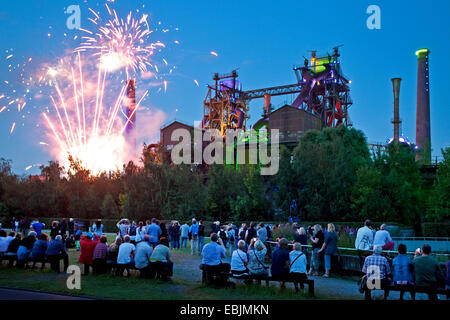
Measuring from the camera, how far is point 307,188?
34750mm

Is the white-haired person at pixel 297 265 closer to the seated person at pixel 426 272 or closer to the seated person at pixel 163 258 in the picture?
the seated person at pixel 426 272

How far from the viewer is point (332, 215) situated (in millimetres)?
34125

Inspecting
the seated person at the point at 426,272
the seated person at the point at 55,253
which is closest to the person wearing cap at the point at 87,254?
the seated person at the point at 55,253

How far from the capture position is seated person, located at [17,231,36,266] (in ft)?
48.0

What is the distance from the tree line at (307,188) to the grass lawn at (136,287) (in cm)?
2224

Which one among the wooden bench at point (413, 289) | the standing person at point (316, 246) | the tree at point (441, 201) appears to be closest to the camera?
the wooden bench at point (413, 289)

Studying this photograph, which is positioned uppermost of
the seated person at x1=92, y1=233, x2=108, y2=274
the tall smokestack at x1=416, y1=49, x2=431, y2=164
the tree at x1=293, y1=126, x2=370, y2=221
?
the tall smokestack at x1=416, y1=49, x2=431, y2=164

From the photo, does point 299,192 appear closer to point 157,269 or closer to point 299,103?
A: point 157,269

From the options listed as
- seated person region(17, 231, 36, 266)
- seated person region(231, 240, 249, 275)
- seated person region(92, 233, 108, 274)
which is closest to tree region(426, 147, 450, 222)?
seated person region(231, 240, 249, 275)

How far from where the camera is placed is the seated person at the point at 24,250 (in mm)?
14617

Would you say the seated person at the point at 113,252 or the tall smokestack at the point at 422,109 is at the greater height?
the tall smokestack at the point at 422,109

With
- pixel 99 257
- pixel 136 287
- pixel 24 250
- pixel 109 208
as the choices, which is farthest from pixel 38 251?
pixel 109 208

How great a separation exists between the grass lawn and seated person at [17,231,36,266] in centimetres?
57

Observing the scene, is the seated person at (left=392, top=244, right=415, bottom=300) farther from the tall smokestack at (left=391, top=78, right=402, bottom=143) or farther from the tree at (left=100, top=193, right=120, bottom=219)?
the tall smokestack at (left=391, top=78, right=402, bottom=143)
